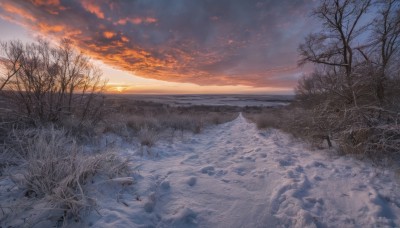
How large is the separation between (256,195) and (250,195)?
0.09 meters

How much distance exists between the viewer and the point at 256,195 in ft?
9.09

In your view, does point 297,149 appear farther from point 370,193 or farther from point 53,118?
point 53,118

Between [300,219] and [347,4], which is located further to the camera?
[347,4]

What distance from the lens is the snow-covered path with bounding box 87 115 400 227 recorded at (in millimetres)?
2123

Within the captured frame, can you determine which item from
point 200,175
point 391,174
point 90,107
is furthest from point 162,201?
point 90,107

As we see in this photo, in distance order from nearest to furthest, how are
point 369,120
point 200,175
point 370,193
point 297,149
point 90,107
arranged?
point 370,193 → point 200,175 → point 369,120 → point 297,149 → point 90,107

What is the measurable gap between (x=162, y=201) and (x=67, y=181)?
116 cm

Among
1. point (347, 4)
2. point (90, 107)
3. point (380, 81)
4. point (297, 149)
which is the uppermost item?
point (347, 4)

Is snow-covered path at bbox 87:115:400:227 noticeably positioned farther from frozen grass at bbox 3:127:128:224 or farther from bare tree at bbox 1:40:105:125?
bare tree at bbox 1:40:105:125

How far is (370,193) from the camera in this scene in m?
2.68

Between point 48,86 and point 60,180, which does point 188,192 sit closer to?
point 60,180

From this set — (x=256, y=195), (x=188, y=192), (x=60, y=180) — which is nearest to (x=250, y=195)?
(x=256, y=195)

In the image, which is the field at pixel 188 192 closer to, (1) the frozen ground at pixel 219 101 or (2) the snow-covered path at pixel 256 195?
(2) the snow-covered path at pixel 256 195

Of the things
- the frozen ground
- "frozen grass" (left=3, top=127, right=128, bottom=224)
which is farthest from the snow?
the frozen ground
